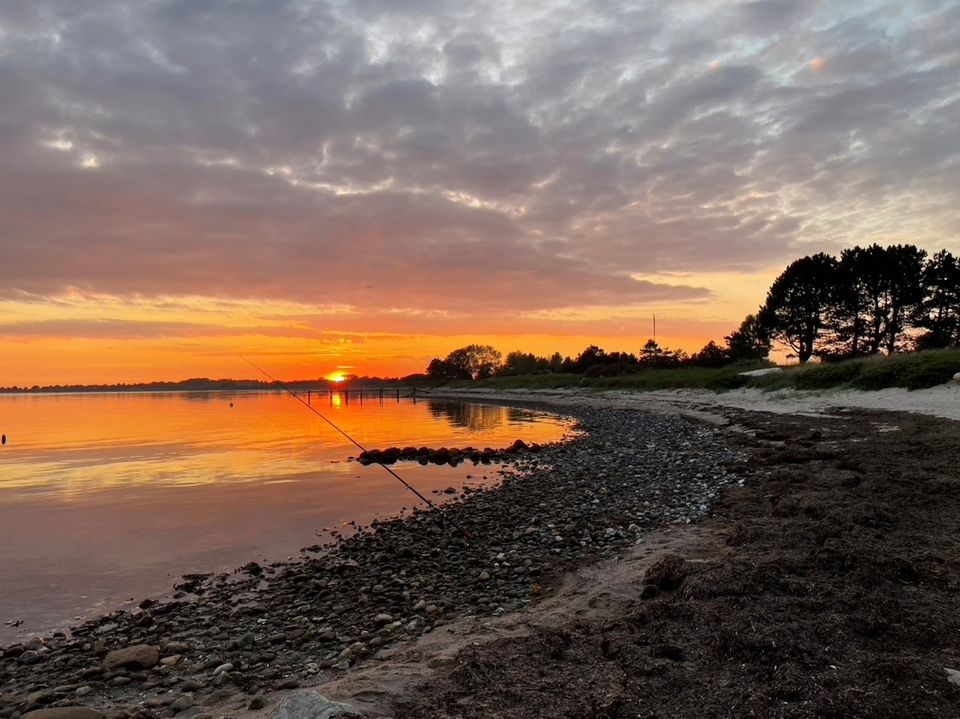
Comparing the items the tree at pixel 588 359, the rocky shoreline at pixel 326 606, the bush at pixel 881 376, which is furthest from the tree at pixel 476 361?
the rocky shoreline at pixel 326 606

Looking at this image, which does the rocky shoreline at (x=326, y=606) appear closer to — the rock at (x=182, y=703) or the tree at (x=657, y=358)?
the rock at (x=182, y=703)

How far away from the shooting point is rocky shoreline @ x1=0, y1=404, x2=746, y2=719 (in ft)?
17.2

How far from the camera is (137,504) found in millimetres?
14828

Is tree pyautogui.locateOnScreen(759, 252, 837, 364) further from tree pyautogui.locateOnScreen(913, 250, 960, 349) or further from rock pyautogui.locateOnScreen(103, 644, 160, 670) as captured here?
rock pyautogui.locateOnScreen(103, 644, 160, 670)

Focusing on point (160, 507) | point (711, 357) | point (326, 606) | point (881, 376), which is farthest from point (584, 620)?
point (711, 357)

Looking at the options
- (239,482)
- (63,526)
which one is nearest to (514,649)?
(63,526)

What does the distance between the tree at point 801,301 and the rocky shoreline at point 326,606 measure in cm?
5609

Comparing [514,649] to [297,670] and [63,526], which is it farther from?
[63,526]

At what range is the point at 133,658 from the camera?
5.82 meters

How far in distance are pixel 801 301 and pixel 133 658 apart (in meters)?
67.3

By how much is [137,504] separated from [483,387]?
110 meters

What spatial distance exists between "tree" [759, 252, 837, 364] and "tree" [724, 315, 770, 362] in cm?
641

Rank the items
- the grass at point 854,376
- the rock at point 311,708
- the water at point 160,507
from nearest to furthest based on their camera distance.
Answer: the rock at point 311,708 → the water at point 160,507 → the grass at point 854,376

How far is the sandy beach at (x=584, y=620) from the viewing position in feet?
13.2
